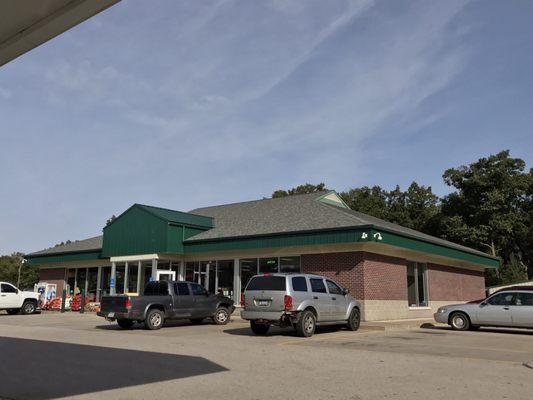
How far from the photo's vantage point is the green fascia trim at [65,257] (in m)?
32.0

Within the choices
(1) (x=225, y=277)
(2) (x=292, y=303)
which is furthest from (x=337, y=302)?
(1) (x=225, y=277)

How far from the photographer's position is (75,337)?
51.4 ft

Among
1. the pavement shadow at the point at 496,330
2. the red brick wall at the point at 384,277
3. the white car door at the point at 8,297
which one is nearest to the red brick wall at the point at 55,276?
the white car door at the point at 8,297

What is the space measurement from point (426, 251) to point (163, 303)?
44.6ft

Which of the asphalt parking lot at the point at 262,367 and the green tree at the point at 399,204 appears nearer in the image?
the asphalt parking lot at the point at 262,367

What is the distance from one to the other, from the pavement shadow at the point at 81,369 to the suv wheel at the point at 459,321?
1199 cm

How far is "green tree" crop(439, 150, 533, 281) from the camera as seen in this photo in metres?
51.4

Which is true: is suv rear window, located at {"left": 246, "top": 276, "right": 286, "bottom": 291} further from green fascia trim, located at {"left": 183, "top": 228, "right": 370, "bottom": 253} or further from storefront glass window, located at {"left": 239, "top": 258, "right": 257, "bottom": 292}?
storefront glass window, located at {"left": 239, "top": 258, "right": 257, "bottom": 292}

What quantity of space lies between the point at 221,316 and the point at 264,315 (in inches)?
222

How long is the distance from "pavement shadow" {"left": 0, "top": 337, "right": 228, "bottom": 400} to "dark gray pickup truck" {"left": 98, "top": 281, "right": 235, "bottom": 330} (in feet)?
17.5

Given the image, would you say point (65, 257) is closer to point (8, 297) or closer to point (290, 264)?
point (8, 297)

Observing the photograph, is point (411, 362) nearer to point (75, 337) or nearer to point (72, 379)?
point (72, 379)

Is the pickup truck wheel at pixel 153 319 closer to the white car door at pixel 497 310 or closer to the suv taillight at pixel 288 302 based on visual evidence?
the suv taillight at pixel 288 302

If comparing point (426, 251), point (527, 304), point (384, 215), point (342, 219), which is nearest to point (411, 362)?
point (527, 304)
